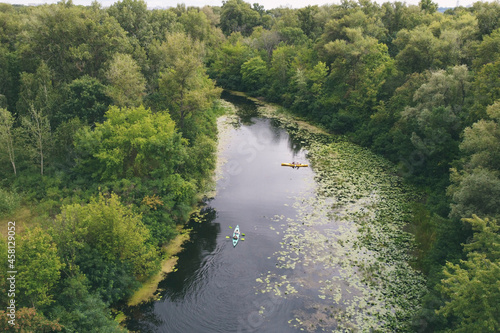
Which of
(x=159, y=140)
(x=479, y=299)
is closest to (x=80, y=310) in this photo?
(x=159, y=140)

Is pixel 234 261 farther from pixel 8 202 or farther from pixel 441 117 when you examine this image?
pixel 441 117

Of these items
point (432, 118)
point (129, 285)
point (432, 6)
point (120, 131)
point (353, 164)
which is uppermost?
point (432, 6)

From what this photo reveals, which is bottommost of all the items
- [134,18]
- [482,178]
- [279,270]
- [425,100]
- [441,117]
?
[279,270]

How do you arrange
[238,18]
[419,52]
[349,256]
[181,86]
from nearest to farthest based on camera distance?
[349,256] < [181,86] < [419,52] < [238,18]

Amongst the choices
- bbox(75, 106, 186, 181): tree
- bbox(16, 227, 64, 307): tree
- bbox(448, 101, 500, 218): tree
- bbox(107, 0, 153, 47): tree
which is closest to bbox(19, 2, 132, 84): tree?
bbox(107, 0, 153, 47): tree

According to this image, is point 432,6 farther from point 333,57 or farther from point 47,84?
point 47,84

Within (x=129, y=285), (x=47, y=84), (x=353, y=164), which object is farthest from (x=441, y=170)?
(x=47, y=84)
